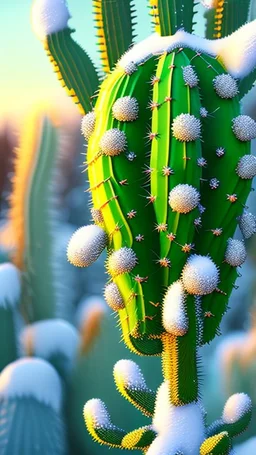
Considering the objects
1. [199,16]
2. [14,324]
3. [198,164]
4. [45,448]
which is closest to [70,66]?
[198,164]

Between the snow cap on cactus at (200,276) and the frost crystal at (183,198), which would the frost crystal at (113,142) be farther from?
the snow cap on cactus at (200,276)

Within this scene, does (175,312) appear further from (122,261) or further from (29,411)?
(29,411)

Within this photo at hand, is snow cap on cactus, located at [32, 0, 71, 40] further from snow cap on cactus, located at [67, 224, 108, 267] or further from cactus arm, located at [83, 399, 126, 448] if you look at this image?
cactus arm, located at [83, 399, 126, 448]

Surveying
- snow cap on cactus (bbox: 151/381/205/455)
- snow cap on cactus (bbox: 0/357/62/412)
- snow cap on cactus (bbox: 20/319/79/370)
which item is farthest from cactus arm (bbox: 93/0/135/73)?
snow cap on cactus (bbox: 0/357/62/412)

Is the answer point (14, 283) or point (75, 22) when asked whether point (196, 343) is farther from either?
point (75, 22)

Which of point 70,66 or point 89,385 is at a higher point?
point 70,66

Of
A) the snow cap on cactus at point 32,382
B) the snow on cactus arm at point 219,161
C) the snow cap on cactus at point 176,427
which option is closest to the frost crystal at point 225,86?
the snow on cactus arm at point 219,161
